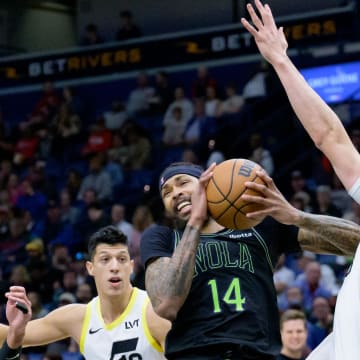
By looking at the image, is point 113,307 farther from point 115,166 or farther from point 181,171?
point 115,166

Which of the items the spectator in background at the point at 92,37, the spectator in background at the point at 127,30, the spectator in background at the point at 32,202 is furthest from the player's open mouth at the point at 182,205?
the spectator in background at the point at 92,37

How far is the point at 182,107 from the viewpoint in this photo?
15.4m

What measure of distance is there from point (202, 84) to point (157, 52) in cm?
185

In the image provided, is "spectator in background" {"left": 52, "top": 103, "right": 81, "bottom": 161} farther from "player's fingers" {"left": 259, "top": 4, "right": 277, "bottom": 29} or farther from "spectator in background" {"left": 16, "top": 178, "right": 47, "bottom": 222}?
"player's fingers" {"left": 259, "top": 4, "right": 277, "bottom": 29}

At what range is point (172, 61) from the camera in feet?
56.5

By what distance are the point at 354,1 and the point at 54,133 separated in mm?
5272

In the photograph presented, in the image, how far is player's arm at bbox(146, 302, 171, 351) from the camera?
6105 millimetres

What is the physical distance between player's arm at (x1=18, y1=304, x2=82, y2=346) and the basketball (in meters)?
2.03

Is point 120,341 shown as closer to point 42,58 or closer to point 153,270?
point 153,270

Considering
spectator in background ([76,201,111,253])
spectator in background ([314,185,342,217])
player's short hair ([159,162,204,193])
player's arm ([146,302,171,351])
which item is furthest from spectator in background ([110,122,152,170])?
player's short hair ([159,162,204,193])

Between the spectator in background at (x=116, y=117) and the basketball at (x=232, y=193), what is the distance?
1200 cm

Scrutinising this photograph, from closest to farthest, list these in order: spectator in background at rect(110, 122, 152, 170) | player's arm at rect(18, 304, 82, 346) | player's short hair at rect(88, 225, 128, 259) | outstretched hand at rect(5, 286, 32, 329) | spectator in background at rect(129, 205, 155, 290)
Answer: outstretched hand at rect(5, 286, 32, 329), player's arm at rect(18, 304, 82, 346), player's short hair at rect(88, 225, 128, 259), spectator in background at rect(129, 205, 155, 290), spectator in background at rect(110, 122, 152, 170)

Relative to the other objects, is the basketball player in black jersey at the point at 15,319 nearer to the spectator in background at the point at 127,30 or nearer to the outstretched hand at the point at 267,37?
the outstretched hand at the point at 267,37

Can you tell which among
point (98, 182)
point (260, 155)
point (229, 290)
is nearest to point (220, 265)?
point (229, 290)
